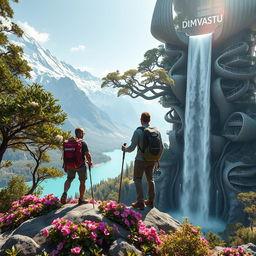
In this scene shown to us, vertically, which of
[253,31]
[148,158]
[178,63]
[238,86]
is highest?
[253,31]

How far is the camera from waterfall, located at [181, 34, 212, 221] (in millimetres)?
50094

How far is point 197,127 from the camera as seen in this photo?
5169 cm

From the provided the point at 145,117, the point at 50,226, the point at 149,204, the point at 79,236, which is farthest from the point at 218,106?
Answer: the point at 79,236

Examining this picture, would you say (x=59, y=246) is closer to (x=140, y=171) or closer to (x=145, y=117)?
(x=140, y=171)

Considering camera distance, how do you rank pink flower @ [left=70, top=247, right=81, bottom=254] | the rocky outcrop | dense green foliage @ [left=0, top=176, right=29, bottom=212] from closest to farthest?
pink flower @ [left=70, top=247, right=81, bottom=254]
the rocky outcrop
dense green foliage @ [left=0, top=176, right=29, bottom=212]

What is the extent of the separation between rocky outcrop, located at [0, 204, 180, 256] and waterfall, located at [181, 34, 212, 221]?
4405 centimetres

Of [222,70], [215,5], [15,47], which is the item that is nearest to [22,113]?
[15,47]

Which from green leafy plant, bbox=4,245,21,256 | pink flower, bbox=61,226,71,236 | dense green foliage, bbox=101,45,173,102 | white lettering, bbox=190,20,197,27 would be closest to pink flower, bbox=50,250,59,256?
pink flower, bbox=61,226,71,236

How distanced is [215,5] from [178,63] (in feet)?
85.7

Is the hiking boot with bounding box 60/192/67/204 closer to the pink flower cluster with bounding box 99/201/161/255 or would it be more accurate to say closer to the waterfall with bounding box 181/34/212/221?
the pink flower cluster with bounding box 99/201/161/255

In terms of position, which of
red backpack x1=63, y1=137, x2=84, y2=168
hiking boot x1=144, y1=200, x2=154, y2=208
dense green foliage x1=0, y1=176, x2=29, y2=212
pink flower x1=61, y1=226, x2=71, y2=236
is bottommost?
dense green foliage x1=0, y1=176, x2=29, y2=212

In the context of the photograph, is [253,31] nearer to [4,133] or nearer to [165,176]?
[165,176]

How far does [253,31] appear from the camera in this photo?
161 ft

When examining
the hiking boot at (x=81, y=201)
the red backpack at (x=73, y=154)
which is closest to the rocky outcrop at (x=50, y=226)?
the hiking boot at (x=81, y=201)
